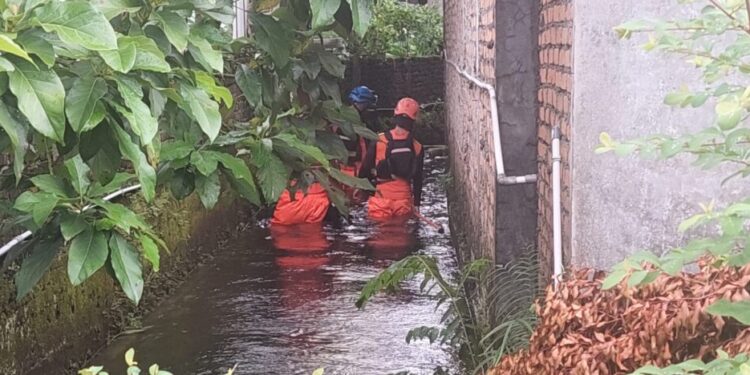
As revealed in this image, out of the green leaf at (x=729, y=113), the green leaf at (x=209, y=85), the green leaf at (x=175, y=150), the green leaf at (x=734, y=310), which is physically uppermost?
the green leaf at (x=209, y=85)

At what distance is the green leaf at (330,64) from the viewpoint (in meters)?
3.67

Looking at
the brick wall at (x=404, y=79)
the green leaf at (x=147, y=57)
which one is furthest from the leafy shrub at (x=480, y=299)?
the brick wall at (x=404, y=79)

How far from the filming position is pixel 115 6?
→ 2338 millimetres

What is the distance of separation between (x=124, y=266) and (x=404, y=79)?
17.1 metres

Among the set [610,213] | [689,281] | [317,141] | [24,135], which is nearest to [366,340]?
[317,141]

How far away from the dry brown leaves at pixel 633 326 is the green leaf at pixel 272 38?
1.21 meters

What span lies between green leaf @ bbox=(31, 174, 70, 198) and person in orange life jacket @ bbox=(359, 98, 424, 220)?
25.5ft

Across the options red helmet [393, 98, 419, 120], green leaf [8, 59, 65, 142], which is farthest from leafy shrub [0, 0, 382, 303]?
red helmet [393, 98, 419, 120]

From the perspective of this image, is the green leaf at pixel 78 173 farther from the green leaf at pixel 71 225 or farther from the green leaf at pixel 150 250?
the green leaf at pixel 150 250

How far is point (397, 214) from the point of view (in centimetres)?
1080

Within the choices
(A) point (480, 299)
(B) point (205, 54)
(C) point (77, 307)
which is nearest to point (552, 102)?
(A) point (480, 299)

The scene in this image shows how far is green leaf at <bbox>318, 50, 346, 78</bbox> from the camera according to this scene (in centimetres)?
367

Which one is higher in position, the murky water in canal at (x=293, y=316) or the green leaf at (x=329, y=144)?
the green leaf at (x=329, y=144)

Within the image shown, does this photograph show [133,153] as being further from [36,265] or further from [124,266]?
[36,265]
